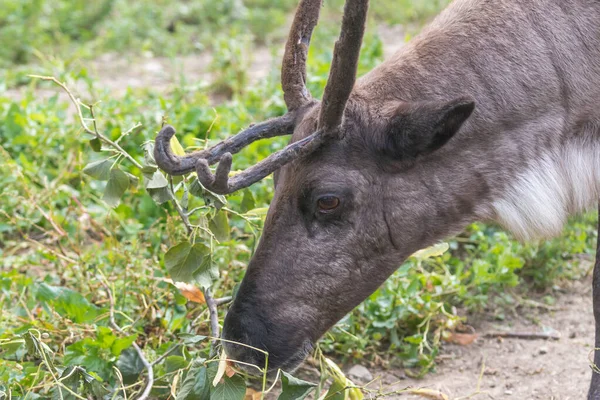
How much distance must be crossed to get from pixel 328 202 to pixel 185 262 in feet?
2.35

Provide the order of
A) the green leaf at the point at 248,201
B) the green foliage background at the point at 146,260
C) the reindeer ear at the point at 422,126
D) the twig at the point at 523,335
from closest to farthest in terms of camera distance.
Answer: the reindeer ear at the point at 422,126 < the green foliage background at the point at 146,260 < the green leaf at the point at 248,201 < the twig at the point at 523,335

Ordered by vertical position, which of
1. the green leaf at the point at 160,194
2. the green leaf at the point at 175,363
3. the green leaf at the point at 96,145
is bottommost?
the green leaf at the point at 175,363

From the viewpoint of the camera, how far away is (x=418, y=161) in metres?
3.59

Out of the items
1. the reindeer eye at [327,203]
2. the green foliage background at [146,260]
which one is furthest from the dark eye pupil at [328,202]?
the green foliage background at [146,260]

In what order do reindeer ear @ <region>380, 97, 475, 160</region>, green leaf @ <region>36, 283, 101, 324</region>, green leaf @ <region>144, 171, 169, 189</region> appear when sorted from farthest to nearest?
green leaf @ <region>36, 283, 101, 324</region> < green leaf @ <region>144, 171, 169, 189</region> < reindeer ear @ <region>380, 97, 475, 160</region>

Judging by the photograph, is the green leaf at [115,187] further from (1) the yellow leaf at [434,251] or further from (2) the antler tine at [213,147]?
(1) the yellow leaf at [434,251]

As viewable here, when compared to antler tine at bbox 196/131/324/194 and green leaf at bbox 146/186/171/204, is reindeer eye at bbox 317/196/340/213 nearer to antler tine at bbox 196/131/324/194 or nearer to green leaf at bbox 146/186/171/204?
antler tine at bbox 196/131/324/194

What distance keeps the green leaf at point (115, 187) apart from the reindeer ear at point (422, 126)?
1269 mm

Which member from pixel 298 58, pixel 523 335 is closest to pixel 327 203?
pixel 298 58

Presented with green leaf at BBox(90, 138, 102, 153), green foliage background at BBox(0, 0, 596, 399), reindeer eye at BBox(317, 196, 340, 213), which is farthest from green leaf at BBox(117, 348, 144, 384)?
reindeer eye at BBox(317, 196, 340, 213)

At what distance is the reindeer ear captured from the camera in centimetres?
335

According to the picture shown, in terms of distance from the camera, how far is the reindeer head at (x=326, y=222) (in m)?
3.52

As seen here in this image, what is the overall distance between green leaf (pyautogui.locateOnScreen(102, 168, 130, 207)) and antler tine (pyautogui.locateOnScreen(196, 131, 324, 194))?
883 millimetres

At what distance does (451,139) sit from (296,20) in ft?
3.04
